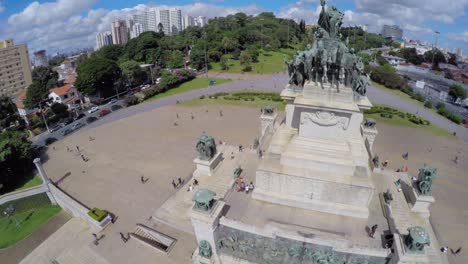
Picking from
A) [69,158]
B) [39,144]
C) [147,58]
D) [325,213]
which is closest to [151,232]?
[325,213]

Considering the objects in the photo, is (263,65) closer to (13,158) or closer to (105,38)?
(13,158)

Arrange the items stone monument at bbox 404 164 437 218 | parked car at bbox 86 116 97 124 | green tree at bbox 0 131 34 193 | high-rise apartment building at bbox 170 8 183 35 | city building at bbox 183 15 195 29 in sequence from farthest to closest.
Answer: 1. city building at bbox 183 15 195 29
2. high-rise apartment building at bbox 170 8 183 35
3. parked car at bbox 86 116 97 124
4. green tree at bbox 0 131 34 193
5. stone monument at bbox 404 164 437 218

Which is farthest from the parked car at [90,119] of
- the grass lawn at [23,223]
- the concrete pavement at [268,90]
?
the grass lawn at [23,223]

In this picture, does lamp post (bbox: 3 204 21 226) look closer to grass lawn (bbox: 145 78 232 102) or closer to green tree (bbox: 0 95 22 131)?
green tree (bbox: 0 95 22 131)

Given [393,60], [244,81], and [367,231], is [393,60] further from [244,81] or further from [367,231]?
[367,231]

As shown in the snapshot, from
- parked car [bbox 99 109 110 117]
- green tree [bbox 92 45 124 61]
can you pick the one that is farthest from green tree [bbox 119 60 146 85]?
green tree [bbox 92 45 124 61]

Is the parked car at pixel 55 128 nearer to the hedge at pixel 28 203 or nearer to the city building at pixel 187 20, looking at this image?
the hedge at pixel 28 203
